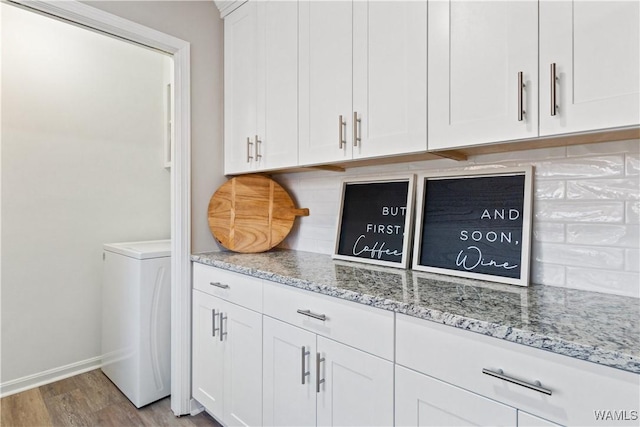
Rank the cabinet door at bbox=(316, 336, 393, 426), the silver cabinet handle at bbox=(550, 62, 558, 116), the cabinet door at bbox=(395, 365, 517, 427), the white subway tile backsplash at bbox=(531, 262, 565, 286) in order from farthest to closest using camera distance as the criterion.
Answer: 1. the white subway tile backsplash at bbox=(531, 262, 565, 286)
2. the cabinet door at bbox=(316, 336, 393, 426)
3. the silver cabinet handle at bbox=(550, 62, 558, 116)
4. the cabinet door at bbox=(395, 365, 517, 427)

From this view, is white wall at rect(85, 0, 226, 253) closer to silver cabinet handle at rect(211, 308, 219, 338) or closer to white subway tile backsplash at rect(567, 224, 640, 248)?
silver cabinet handle at rect(211, 308, 219, 338)

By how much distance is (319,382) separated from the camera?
1.28 m

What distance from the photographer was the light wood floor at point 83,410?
1942 millimetres

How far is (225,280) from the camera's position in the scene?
5.67ft

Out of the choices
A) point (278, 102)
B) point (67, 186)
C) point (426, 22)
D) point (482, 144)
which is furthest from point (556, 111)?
point (67, 186)

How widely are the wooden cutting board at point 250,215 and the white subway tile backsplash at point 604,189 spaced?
4.23 feet

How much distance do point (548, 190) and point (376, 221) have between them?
0.74 metres

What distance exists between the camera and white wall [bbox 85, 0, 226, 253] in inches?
77.4

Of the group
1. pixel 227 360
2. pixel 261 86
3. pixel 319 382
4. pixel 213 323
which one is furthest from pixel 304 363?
pixel 261 86

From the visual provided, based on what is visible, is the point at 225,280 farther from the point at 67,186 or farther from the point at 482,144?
the point at 67,186

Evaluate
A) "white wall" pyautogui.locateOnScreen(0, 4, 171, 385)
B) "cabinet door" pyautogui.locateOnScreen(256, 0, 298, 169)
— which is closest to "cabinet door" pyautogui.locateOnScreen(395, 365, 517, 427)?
"cabinet door" pyautogui.locateOnScreen(256, 0, 298, 169)

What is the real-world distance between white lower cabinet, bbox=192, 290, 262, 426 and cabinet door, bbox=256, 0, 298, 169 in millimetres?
795

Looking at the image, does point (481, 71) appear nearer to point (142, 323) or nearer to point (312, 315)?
point (312, 315)

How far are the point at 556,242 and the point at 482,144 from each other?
0.47 metres
